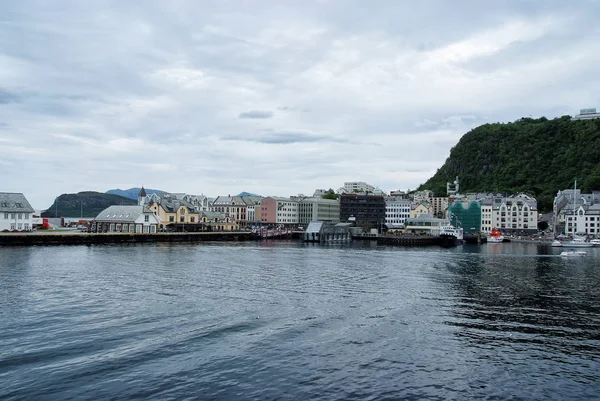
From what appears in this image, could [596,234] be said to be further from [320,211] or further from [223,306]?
[223,306]

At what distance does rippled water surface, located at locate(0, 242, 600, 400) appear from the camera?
17172 millimetres

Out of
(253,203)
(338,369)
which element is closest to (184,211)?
(253,203)

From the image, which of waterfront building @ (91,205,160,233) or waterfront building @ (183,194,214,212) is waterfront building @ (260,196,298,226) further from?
waterfront building @ (91,205,160,233)

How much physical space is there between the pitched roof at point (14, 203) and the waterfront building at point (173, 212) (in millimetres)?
31592

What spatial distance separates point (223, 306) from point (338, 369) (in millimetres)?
12080

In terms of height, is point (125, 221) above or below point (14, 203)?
below

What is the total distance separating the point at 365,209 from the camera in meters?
177

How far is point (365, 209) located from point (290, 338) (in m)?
157

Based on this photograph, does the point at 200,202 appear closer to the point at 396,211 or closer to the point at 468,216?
the point at 396,211

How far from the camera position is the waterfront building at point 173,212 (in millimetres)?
118125

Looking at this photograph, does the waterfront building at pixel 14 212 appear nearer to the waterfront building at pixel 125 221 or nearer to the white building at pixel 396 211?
the waterfront building at pixel 125 221

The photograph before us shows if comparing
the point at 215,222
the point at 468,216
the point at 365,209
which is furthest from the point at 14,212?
the point at 468,216

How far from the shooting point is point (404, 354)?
68.9 feet

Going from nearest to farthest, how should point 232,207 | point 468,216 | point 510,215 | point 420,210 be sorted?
point 468,216 < point 510,215 < point 420,210 < point 232,207
